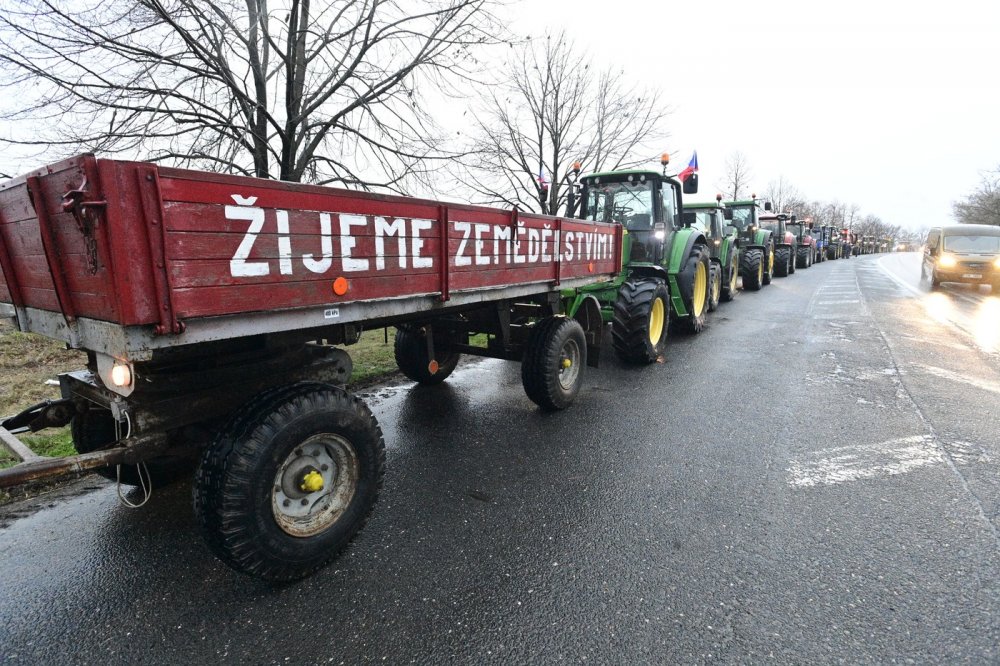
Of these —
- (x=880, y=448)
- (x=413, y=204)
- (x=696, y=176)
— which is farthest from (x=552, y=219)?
(x=696, y=176)

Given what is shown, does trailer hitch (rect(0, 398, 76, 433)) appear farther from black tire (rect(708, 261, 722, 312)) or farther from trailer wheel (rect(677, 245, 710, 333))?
black tire (rect(708, 261, 722, 312))

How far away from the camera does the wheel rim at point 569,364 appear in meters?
5.31

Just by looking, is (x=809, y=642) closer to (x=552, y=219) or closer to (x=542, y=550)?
(x=542, y=550)

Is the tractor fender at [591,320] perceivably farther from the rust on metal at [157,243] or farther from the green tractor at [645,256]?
the rust on metal at [157,243]

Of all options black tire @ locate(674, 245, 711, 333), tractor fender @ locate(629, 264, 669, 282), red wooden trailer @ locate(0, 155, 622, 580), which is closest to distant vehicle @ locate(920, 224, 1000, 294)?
black tire @ locate(674, 245, 711, 333)

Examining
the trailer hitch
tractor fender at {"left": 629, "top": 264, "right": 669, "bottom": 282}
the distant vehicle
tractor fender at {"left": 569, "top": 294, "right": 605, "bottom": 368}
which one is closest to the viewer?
the trailer hitch

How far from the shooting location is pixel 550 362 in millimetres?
4996

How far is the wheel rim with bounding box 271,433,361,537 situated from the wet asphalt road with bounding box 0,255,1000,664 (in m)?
0.29

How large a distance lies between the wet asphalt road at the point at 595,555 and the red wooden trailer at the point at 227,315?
0.42 meters

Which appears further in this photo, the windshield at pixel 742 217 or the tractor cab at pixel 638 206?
the windshield at pixel 742 217

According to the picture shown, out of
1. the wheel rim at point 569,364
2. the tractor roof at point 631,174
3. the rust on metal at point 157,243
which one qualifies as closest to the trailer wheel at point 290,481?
the rust on metal at point 157,243

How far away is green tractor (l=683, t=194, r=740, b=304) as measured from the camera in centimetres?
1212

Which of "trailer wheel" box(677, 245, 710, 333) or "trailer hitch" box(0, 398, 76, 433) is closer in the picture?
"trailer hitch" box(0, 398, 76, 433)

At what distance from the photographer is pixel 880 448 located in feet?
14.0
